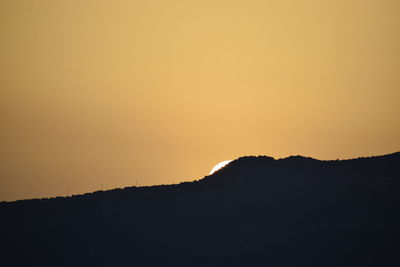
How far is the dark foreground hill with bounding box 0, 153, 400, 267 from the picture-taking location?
140000 millimetres

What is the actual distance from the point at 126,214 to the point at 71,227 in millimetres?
10658

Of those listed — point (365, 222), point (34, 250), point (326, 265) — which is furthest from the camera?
point (34, 250)

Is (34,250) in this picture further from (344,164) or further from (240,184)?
(344,164)

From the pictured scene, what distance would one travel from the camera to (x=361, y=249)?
13712 centimetres

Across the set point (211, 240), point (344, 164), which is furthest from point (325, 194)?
point (211, 240)

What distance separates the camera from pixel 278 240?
468 feet

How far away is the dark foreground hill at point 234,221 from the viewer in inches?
5512

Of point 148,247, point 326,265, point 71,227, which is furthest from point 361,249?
point 71,227

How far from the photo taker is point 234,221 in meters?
153

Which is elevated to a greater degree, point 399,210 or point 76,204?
point 76,204

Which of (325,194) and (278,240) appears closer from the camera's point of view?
(278,240)

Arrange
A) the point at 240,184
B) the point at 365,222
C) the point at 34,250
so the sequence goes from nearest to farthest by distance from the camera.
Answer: the point at 365,222
the point at 34,250
the point at 240,184

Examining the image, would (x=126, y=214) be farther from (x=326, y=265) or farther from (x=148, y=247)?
(x=326, y=265)

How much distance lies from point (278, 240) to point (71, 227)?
41096 mm
